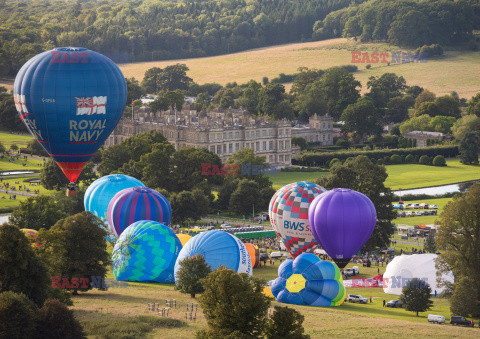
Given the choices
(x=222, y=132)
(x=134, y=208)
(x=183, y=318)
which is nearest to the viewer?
(x=183, y=318)

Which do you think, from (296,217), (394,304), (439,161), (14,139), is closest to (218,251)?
(394,304)

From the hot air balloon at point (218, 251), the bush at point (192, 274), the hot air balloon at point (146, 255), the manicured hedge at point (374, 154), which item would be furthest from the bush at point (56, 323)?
the manicured hedge at point (374, 154)

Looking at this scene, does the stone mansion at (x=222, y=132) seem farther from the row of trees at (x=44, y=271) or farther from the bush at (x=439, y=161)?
the row of trees at (x=44, y=271)

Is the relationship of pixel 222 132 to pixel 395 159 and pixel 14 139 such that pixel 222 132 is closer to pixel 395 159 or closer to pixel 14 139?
pixel 395 159

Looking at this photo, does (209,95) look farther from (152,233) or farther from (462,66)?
(152,233)

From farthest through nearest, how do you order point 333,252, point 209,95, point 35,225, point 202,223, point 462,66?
1. point 462,66
2. point 209,95
3. point 202,223
4. point 35,225
5. point 333,252

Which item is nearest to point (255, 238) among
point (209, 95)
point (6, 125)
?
point (6, 125)
